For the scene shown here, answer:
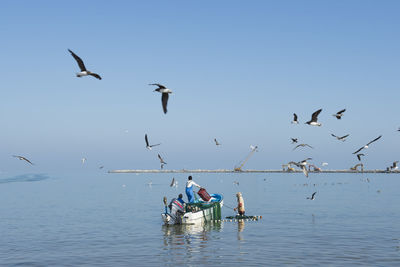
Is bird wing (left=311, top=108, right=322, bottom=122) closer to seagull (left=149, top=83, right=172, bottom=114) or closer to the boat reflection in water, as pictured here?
the boat reflection in water

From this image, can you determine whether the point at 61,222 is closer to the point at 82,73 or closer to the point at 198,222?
the point at 198,222

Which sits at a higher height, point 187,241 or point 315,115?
point 315,115

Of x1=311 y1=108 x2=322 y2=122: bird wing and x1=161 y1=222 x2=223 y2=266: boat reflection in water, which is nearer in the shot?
x1=161 y1=222 x2=223 y2=266: boat reflection in water

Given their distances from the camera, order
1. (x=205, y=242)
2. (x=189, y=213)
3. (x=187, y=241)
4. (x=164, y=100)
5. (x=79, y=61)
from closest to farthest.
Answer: (x=79, y=61) < (x=164, y=100) < (x=205, y=242) < (x=187, y=241) < (x=189, y=213)

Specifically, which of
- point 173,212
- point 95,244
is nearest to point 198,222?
point 173,212

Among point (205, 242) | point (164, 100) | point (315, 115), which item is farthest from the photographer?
point (315, 115)

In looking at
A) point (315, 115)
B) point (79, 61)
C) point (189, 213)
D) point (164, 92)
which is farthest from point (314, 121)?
point (79, 61)

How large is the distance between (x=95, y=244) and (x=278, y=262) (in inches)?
449

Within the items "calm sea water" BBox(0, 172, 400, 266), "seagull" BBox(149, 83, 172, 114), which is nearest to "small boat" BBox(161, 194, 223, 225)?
"calm sea water" BBox(0, 172, 400, 266)

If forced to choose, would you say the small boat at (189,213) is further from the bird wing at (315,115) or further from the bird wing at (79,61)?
the bird wing at (79,61)

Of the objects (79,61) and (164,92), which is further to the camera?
(164,92)

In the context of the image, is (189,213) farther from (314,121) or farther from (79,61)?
(79,61)

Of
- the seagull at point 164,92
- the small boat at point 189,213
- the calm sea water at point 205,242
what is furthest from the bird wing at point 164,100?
the small boat at point 189,213

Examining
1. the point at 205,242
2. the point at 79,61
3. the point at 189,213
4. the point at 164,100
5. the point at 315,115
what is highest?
the point at 79,61
